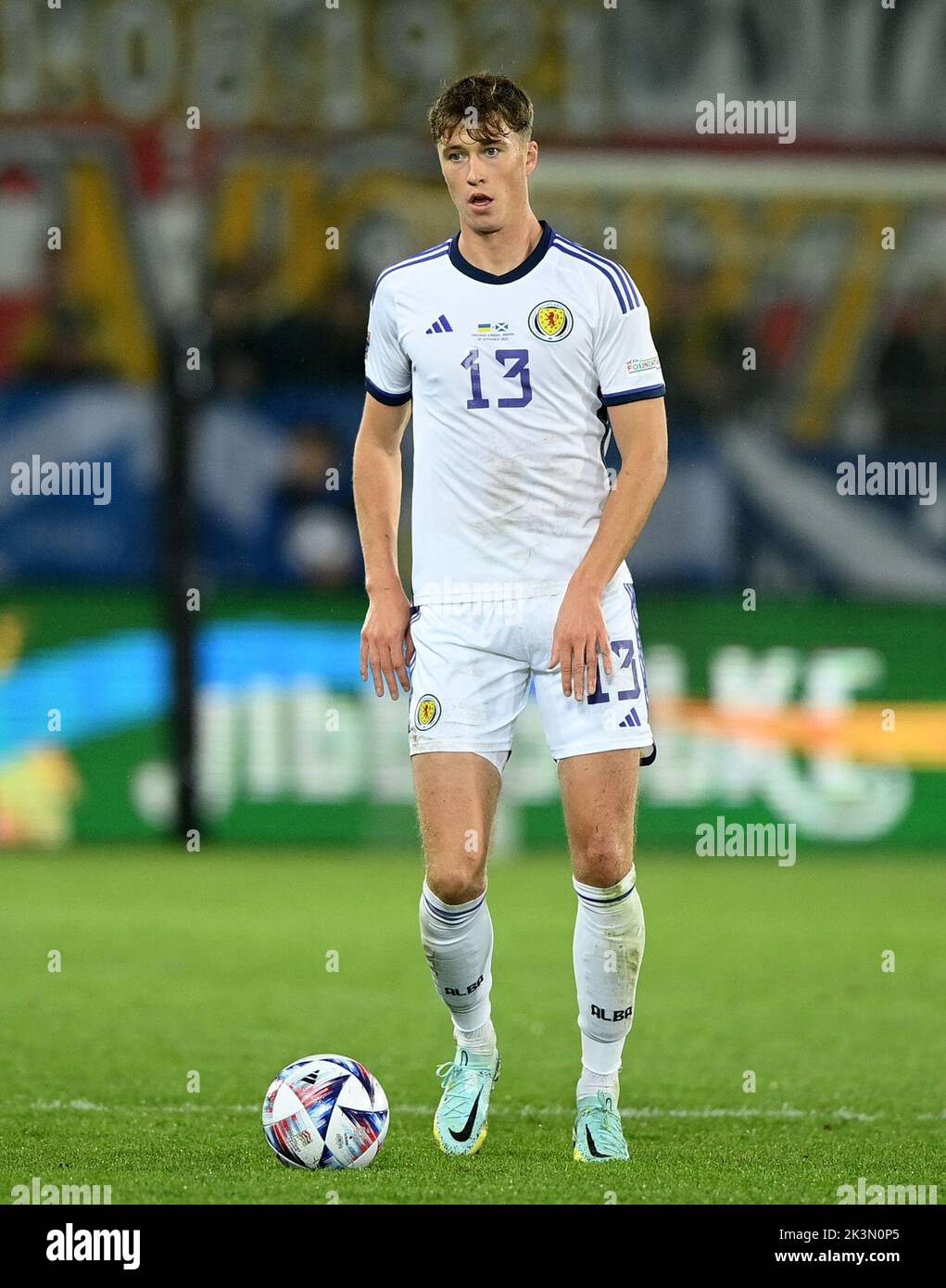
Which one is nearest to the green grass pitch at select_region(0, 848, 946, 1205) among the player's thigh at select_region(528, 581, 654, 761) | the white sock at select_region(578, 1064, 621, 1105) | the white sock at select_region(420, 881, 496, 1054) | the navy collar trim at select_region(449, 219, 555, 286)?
the white sock at select_region(578, 1064, 621, 1105)

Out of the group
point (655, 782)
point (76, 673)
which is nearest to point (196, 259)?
point (76, 673)

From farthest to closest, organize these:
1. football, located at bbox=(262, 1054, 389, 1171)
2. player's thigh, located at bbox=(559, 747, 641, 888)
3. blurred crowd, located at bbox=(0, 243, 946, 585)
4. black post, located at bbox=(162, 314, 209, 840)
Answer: blurred crowd, located at bbox=(0, 243, 946, 585), black post, located at bbox=(162, 314, 209, 840), player's thigh, located at bbox=(559, 747, 641, 888), football, located at bbox=(262, 1054, 389, 1171)

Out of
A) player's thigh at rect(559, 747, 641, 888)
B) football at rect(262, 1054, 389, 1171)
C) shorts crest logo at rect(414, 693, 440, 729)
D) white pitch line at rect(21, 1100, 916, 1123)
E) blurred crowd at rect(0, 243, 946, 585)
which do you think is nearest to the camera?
football at rect(262, 1054, 389, 1171)

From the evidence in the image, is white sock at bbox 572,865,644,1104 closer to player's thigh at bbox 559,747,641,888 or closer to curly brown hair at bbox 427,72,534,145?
player's thigh at bbox 559,747,641,888

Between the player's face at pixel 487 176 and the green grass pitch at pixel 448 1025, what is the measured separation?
6.84ft

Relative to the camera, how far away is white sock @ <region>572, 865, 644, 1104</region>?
4895mm

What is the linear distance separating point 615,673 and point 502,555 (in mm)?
371

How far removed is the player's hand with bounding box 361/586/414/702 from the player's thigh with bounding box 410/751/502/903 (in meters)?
0.26

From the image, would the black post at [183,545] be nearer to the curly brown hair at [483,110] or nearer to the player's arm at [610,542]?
the player's arm at [610,542]

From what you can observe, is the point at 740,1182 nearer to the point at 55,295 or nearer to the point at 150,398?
the point at 150,398

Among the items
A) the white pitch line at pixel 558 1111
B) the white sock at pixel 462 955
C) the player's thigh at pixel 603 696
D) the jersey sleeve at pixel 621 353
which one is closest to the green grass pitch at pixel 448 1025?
the white pitch line at pixel 558 1111

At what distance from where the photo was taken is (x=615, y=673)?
484 centimetres

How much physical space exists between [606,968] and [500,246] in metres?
1.64

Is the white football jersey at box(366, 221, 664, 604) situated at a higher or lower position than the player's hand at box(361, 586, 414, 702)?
higher
